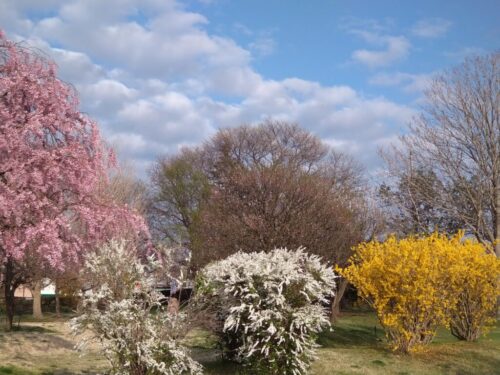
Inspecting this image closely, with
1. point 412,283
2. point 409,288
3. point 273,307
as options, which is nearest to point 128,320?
point 273,307

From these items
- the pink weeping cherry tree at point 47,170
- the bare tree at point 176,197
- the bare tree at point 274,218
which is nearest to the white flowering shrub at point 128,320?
the pink weeping cherry tree at point 47,170

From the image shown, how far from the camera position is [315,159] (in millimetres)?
38656

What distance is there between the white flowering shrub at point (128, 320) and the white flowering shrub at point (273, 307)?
1.01 meters

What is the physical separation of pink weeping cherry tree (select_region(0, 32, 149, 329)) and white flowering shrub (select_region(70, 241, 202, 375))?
1.95m

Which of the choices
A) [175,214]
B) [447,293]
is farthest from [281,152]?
[447,293]

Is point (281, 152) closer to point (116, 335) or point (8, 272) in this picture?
point (8, 272)

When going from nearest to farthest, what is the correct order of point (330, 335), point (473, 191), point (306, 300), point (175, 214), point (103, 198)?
point (306, 300) → point (103, 198) → point (330, 335) → point (473, 191) → point (175, 214)

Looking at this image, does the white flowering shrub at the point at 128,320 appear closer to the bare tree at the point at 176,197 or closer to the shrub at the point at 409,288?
the shrub at the point at 409,288

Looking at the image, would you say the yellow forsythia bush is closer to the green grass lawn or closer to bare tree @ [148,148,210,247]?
the green grass lawn

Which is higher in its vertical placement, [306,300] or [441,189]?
[441,189]

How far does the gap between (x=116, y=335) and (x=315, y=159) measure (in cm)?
3226

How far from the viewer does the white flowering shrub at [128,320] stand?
7.12 m

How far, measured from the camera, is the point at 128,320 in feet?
23.4

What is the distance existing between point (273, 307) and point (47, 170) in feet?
14.5
